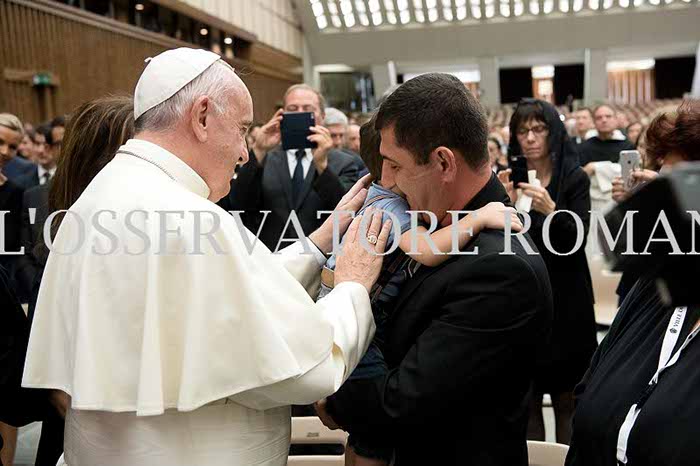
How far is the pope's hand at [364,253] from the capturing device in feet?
5.80

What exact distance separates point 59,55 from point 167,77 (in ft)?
34.5

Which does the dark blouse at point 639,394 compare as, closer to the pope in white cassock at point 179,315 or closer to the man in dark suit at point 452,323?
the man in dark suit at point 452,323

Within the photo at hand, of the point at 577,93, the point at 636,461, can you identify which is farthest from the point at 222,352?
the point at 577,93

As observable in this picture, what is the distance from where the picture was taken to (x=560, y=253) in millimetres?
3643

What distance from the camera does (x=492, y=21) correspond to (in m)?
24.0

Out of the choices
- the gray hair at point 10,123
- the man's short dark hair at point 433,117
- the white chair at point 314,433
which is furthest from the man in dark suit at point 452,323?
the gray hair at point 10,123

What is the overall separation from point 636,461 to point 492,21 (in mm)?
24054

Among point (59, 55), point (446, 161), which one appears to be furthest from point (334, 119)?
point (59, 55)

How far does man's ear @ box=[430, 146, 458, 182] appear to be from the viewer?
1.67 meters

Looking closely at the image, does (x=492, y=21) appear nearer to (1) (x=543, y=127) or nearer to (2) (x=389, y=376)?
(1) (x=543, y=127)

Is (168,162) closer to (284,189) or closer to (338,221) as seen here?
(338,221)

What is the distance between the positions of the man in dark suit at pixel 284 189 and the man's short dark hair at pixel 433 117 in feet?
8.10

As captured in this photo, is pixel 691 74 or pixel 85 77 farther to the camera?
pixel 691 74

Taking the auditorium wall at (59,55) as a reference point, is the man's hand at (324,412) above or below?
below
